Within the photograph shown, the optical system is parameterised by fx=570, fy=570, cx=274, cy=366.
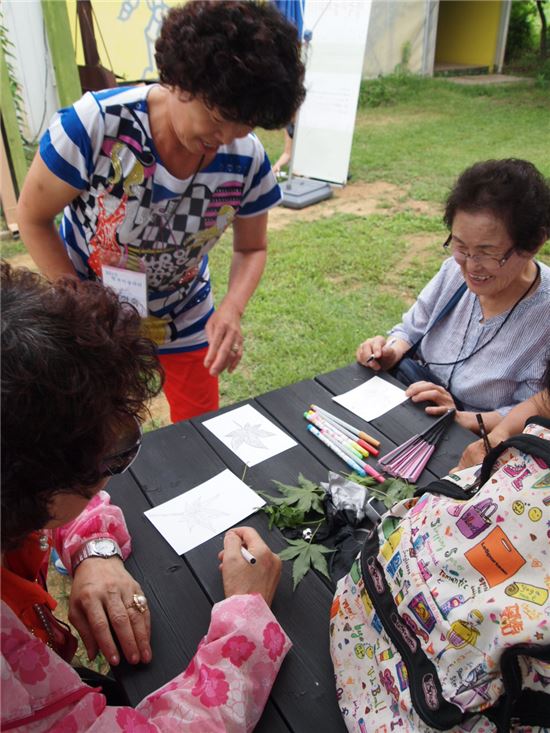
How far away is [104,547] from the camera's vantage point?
50.8 inches

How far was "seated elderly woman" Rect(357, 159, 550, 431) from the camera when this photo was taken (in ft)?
6.21

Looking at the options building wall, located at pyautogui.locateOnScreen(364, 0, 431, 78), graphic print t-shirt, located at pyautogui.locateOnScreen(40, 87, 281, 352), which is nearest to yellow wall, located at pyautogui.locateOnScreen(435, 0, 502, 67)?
building wall, located at pyautogui.locateOnScreen(364, 0, 431, 78)

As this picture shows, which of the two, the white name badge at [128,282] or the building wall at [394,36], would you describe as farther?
the building wall at [394,36]

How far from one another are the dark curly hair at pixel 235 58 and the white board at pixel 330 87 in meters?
4.36

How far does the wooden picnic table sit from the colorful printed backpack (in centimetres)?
9

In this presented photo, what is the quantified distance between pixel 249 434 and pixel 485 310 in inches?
40.1

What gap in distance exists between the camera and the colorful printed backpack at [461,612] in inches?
32.7

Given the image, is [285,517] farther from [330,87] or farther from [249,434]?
[330,87]

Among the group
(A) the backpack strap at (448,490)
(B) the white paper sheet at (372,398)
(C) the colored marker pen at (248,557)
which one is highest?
(A) the backpack strap at (448,490)

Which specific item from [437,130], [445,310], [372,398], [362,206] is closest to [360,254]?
[362,206]

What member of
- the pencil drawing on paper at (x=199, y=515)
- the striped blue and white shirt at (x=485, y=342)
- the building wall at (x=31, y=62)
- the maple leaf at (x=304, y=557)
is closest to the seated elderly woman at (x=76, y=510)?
the maple leaf at (x=304, y=557)

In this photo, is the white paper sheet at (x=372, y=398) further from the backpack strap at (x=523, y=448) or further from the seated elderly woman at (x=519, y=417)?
the backpack strap at (x=523, y=448)

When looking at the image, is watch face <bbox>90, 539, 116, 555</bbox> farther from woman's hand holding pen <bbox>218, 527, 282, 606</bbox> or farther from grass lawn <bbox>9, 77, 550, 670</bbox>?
grass lawn <bbox>9, 77, 550, 670</bbox>

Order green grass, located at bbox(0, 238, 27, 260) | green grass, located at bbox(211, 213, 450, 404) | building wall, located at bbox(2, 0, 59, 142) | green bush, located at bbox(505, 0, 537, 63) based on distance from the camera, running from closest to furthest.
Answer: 1. green grass, located at bbox(211, 213, 450, 404)
2. green grass, located at bbox(0, 238, 27, 260)
3. building wall, located at bbox(2, 0, 59, 142)
4. green bush, located at bbox(505, 0, 537, 63)
